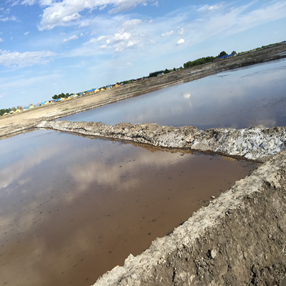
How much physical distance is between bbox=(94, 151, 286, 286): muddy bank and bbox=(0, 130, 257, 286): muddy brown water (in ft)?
3.37

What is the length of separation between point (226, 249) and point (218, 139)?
528cm

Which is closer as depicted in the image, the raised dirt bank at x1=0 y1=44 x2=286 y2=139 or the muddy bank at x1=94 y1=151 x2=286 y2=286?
the muddy bank at x1=94 y1=151 x2=286 y2=286

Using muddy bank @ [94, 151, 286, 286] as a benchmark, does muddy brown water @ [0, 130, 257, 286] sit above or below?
below

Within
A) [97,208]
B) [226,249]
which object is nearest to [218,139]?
[97,208]

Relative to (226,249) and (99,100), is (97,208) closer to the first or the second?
(226,249)

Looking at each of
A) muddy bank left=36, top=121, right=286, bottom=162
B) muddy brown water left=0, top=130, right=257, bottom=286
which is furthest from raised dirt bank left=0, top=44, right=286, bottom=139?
muddy brown water left=0, top=130, right=257, bottom=286

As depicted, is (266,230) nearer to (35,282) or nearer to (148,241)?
(148,241)

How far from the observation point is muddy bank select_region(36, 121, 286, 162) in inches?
249

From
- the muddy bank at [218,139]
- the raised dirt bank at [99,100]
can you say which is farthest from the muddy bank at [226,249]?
the raised dirt bank at [99,100]

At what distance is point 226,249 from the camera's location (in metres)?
3.10

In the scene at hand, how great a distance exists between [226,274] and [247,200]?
1295mm

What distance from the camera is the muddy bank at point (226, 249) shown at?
294cm

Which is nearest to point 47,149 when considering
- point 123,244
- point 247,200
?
point 123,244

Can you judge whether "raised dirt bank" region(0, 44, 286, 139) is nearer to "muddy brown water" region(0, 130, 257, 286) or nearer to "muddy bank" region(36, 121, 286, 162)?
"muddy bank" region(36, 121, 286, 162)
